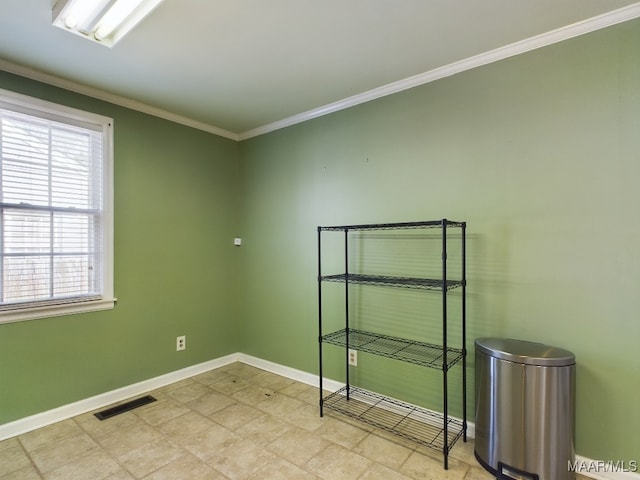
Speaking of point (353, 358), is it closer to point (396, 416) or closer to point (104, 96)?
point (396, 416)

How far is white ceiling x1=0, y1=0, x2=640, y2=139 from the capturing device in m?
1.67

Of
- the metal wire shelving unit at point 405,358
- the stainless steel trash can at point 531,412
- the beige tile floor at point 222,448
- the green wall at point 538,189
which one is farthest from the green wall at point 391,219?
the beige tile floor at point 222,448

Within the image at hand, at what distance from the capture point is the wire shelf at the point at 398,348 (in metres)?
2.19

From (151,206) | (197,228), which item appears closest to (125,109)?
(151,206)

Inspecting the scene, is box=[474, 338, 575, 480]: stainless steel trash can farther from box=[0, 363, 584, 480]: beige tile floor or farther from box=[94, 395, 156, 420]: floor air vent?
box=[94, 395, 156, 420]: floor air vent

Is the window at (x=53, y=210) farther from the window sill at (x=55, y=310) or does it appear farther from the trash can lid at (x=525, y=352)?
the trash can lid at (x=525, y=352)

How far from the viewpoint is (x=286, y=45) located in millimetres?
1975

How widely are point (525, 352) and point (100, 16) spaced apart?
2735 millimetres

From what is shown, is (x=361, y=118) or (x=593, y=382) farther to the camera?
(x=361, y=118)

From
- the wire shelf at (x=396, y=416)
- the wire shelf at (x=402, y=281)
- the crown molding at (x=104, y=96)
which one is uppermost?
the crown molding at (x=104, y=96)

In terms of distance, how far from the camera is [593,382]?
5.85 ft

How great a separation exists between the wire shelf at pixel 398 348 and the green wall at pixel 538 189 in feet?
0.60

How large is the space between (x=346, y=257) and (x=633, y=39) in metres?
2.03

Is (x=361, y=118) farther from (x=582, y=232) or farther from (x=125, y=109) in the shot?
(x=125, y=109)
